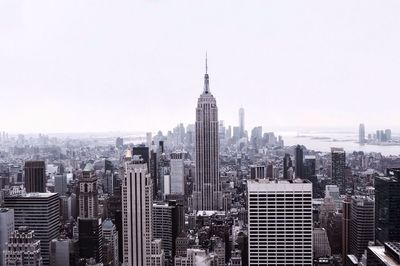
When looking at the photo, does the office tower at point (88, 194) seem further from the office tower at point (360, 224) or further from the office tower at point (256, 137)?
the office tower at point (360, 224)

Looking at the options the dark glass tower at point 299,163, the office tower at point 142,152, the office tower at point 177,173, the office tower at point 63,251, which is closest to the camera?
the office tower at point 63,251

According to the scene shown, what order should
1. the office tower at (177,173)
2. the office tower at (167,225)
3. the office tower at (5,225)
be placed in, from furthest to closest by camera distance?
the office tower at (177,173)
the office tower at (167,225)
the office tower at (5,225)

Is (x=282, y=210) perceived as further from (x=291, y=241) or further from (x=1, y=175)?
(x=1, y=175)

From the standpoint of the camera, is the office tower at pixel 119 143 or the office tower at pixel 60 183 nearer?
the office tower at pixel 119 143

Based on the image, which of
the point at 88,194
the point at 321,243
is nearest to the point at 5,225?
the point at 88,194

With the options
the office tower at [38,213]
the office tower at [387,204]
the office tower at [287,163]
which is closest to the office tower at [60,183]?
the office tower at [38,213]

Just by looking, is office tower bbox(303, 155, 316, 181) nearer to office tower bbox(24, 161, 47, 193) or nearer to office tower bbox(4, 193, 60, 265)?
office tower bbox(4, 193, 60, 265)

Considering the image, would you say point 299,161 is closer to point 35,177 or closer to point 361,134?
A: point 361,134
